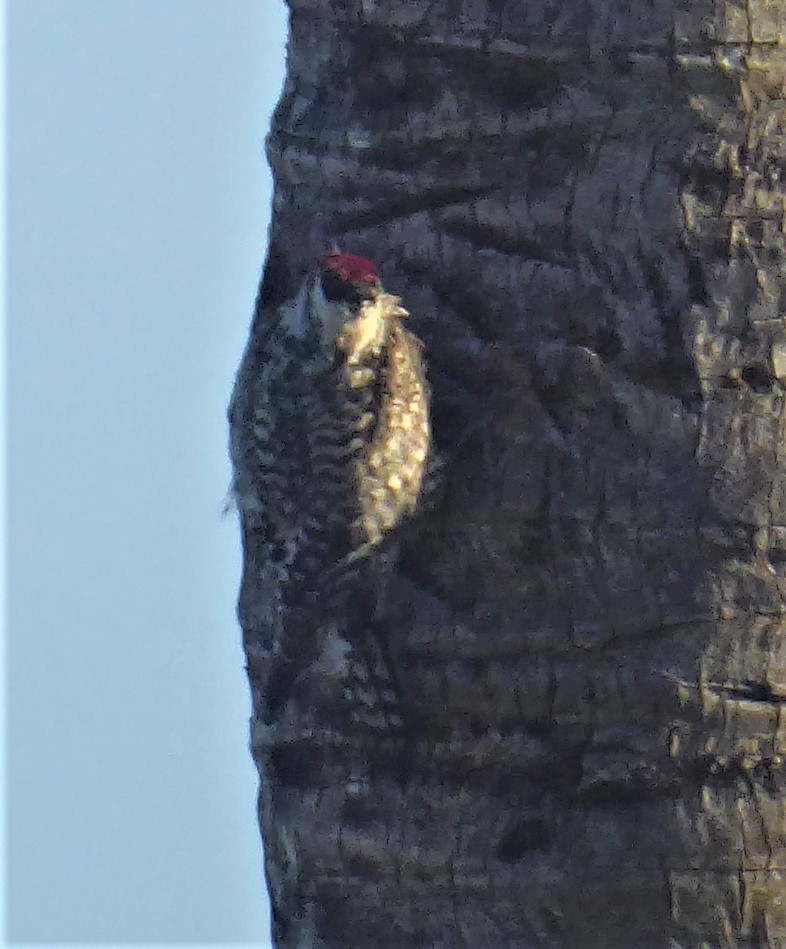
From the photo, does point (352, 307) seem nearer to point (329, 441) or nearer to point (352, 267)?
point (352, 267)

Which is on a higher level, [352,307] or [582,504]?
[352,307]

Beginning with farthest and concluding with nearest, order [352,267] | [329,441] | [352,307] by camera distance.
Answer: [329,441] → [352,307] → [352,267]

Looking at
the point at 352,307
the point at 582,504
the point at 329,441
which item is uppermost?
the point at 352,307

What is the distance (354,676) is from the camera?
8.68ft

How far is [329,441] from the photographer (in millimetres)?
3424

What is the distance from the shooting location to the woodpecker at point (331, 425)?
3.05 meters

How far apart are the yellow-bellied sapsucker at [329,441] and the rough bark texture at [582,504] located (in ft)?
0.84

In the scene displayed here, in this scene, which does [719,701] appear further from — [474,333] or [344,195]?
[344,195]

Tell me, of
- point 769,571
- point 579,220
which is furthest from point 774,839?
point 579,220

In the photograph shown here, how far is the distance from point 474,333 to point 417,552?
42 centimetres

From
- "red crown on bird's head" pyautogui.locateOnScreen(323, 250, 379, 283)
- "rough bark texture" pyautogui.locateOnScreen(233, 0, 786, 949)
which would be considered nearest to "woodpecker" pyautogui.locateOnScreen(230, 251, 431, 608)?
"red crown on bird's head" pyautogui.locateOnScreen(323, 250, 379, 283)

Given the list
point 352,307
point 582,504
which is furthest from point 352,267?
point 582,504

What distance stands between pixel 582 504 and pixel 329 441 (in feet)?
3.26

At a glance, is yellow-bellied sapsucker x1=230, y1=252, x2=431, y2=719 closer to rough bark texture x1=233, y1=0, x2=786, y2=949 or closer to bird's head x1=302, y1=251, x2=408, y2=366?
bird's head x1=302, y1=251, x2=408, y2=366
